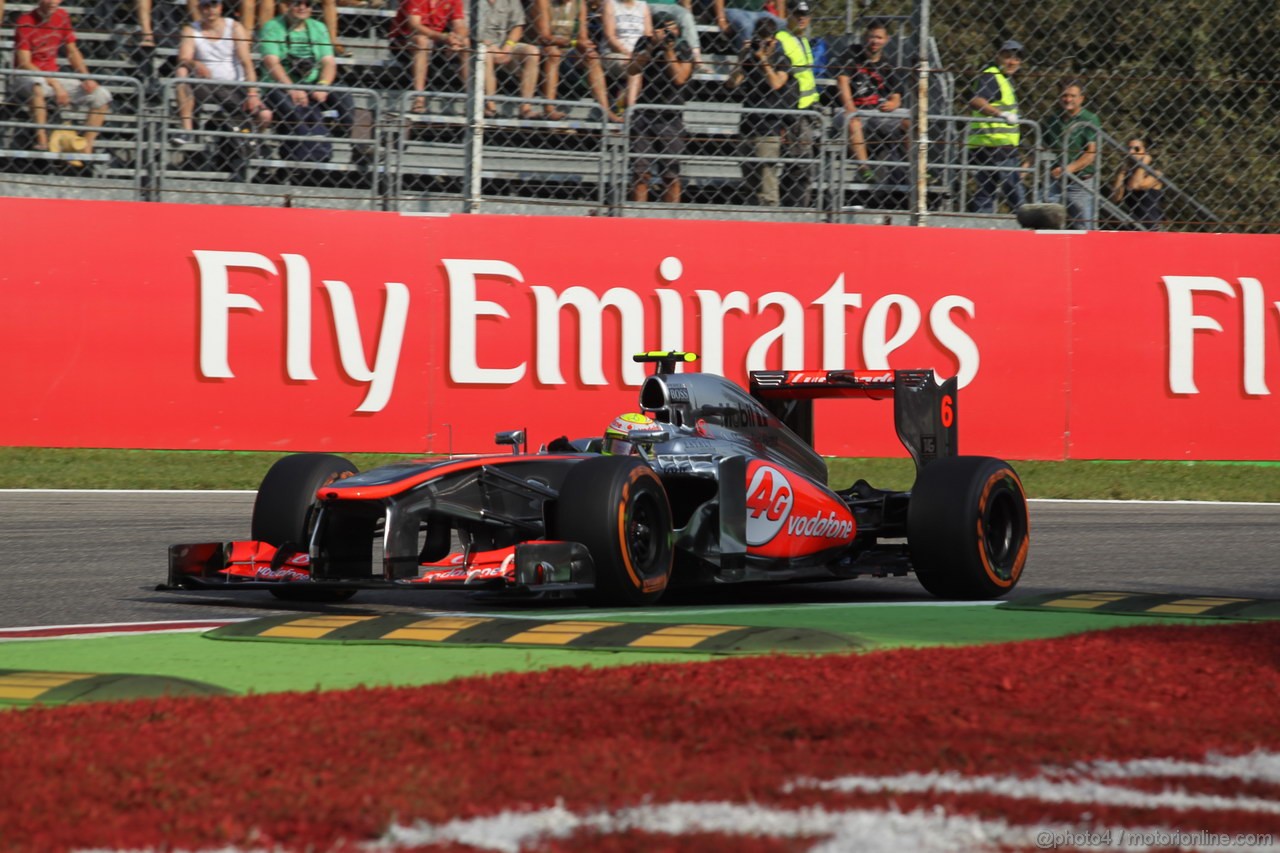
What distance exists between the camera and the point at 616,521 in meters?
6.27

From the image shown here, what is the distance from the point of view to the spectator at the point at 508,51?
12836mm

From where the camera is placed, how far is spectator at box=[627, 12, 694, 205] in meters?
13.1

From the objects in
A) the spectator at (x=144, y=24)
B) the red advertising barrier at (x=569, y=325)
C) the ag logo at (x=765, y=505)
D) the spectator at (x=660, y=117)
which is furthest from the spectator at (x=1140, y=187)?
the ag logo at (x=765, y=505)

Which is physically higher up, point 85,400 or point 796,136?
point 796,136

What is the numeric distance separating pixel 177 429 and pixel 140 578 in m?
4.46

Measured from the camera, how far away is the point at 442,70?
12891 mm

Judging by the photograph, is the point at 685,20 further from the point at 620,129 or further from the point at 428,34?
the point at 428,34

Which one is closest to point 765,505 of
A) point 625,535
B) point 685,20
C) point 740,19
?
point 625,535

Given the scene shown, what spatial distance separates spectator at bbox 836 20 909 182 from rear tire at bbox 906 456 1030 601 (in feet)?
21.6

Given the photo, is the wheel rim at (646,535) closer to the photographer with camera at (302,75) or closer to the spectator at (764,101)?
the photographer with camera at (302,75)

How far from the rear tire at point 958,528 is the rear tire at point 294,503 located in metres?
2.32

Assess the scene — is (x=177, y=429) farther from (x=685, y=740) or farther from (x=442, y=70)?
(x=685, y=740)

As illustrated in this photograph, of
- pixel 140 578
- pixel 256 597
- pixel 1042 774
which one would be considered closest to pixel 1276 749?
pixel 1042 774

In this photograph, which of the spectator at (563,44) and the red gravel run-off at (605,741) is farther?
the spectator at (563,44)
